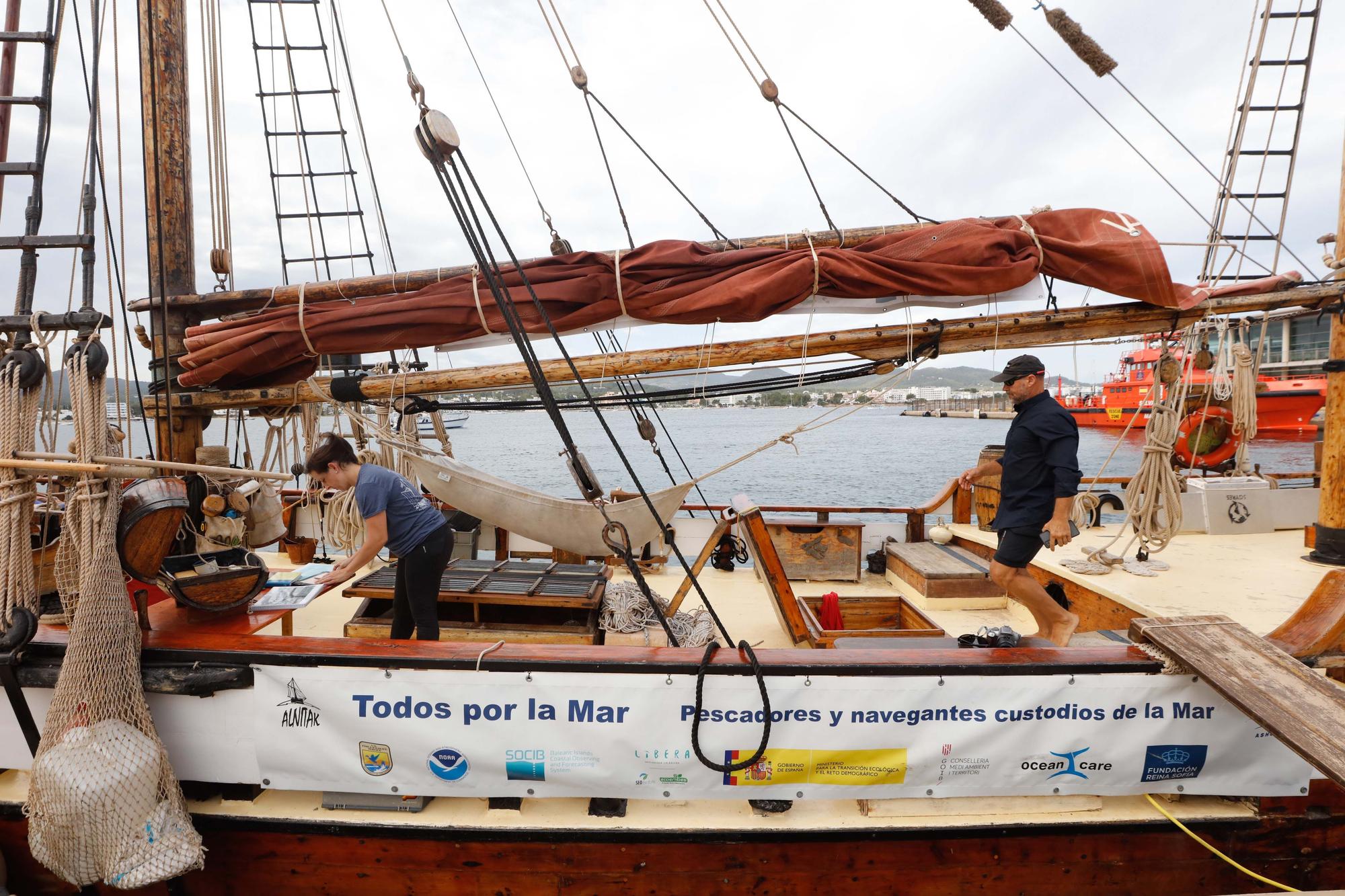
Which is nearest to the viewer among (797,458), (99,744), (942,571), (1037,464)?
(99,744)

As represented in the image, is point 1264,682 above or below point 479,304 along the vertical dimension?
below

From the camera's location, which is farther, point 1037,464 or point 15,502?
point 1037,464

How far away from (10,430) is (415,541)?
1403mm

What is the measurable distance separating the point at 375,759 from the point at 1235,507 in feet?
22.7

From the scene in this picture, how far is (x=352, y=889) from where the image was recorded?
2.20m

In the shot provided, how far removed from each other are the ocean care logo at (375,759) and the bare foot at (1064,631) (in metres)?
2.79

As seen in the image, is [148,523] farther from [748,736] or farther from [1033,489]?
[1033,489]

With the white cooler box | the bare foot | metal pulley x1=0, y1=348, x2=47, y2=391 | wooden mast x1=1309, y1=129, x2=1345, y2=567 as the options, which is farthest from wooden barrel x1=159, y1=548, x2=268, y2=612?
the white cooler box

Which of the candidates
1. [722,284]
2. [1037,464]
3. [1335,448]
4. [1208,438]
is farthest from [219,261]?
[1208,438]

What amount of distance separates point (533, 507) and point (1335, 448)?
514cm

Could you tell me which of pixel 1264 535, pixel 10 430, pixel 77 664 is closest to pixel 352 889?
pixel 77 664

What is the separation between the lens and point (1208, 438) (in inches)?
222

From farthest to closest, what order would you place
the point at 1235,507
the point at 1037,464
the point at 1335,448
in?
the point at 1235,507
the point at 1335,448
the point at 1037,464

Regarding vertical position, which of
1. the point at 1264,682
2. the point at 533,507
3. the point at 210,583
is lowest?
the point at 1264,682
